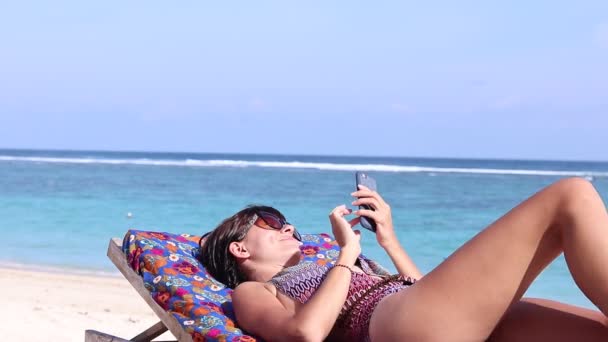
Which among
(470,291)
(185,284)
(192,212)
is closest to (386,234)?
(185,284)

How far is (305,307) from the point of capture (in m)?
3.01

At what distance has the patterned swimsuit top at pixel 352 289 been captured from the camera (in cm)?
312

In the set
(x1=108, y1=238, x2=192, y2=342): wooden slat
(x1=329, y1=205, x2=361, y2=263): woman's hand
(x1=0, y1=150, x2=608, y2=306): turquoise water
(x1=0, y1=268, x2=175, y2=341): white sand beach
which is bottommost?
(x1=0, y1=150, x2=608, y2=306): turquoise water

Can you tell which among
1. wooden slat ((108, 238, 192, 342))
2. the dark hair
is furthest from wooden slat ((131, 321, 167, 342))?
the dark hair

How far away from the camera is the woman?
2.49 meters

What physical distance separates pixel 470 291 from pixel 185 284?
157 cm

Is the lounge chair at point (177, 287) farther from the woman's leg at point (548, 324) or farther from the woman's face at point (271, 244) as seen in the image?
the woman's leg at point (548, 324)

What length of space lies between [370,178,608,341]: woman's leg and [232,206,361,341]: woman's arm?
33 centimetres

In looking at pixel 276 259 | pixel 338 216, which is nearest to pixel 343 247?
pixel 338 216

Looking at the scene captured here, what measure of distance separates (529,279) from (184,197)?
1582cm

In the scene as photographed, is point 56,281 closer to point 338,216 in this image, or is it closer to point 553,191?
point 338,216

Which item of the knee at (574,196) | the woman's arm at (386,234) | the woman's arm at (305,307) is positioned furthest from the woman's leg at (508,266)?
the woman's arm at (386,234)

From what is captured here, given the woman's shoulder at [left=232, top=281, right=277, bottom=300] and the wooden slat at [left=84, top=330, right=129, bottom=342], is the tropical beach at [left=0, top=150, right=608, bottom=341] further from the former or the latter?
the woman's shoulder at [left=232, top=281, right=277, bottom=300]

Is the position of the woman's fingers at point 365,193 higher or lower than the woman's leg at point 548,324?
higher
